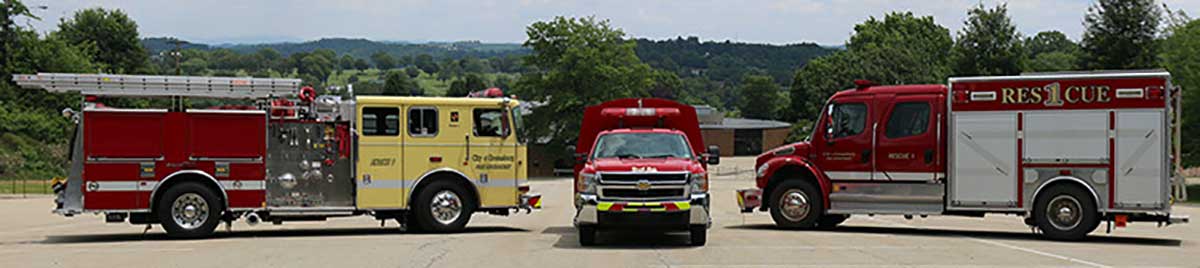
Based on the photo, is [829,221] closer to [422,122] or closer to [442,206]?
[442,206]

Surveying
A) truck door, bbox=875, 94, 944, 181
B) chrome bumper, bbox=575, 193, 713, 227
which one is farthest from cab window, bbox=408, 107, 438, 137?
truck door, bbox=875, 94, 944, 181

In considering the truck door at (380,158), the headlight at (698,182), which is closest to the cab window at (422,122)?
the truck door at (380,158)

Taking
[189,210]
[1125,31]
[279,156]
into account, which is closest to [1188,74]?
[1125,31]

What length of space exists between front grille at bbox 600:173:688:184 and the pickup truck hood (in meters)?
0.08

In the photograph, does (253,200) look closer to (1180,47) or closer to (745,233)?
(745,233)

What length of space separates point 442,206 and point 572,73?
68.6 meters

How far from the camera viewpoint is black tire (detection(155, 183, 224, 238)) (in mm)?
20125

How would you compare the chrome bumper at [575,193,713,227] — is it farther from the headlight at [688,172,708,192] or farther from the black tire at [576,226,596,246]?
the black tire at [576,226,596,246]

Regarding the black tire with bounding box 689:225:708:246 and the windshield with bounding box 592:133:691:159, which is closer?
the black tire with bounding box 689:225:708:246

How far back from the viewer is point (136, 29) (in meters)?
110

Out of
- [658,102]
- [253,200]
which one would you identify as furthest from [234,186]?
[658,102]

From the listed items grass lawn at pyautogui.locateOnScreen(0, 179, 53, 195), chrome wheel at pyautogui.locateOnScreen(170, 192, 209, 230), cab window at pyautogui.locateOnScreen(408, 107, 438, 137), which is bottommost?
grass lawn at pyautogui.locateOnScreen(0, 179, 53, 195)

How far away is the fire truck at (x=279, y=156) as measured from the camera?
20.0m

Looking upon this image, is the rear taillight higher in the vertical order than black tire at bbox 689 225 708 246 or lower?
higher
